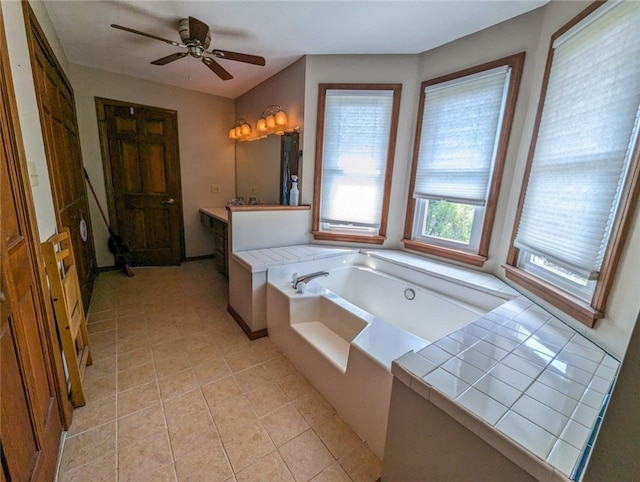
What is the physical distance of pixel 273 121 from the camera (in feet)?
9.43

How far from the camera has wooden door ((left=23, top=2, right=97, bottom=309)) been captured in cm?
165

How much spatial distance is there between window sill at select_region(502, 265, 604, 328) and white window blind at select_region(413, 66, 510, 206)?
1.99 feet

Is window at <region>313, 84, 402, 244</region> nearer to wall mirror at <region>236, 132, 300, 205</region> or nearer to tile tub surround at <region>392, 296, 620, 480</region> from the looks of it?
wall mirror at <region>236, 132, 300, 205</region>

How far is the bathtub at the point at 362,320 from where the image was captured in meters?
1.33

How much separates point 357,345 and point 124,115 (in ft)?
12.7

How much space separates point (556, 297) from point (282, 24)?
258 cm

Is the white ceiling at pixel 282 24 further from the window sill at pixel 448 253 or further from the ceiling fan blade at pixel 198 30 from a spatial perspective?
the window sill at pixel 448 253

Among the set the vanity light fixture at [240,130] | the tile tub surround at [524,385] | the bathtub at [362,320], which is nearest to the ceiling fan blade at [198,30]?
the vanity light fixture at [240,130]

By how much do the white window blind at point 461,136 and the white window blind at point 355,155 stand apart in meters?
0.38

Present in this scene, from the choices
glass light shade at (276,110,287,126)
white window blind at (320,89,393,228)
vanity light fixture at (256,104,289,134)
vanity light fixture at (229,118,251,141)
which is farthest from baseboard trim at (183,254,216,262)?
glass light shade at (276,110,287,126)

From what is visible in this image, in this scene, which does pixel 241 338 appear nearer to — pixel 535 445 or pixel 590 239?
pixel 535 445

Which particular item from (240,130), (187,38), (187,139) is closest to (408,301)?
(187,38)

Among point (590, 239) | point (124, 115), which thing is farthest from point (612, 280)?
point (124, 115)

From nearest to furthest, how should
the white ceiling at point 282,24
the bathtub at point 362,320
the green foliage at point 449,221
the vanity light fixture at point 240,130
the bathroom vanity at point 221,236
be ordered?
the bathtub at point 362,320, the white ceiling at point 282,24, the green foliage at point 449,221, the bathroom vanity at point 221,236, the vanity light fixture at point 240,130
